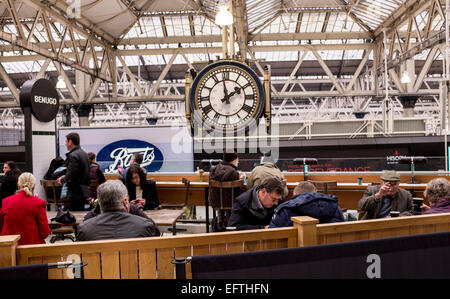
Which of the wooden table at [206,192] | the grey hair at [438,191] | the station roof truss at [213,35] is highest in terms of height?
the station roof truss at [213,35]

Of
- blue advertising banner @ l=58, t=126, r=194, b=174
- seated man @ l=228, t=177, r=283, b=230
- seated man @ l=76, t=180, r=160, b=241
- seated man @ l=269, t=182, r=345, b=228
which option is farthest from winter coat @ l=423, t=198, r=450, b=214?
blue advertising banner @ l=58, t=126, r=194, b=174

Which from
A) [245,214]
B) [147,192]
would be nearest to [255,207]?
[245,214]

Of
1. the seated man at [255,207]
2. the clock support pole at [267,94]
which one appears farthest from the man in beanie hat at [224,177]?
the seated man at [255,207]

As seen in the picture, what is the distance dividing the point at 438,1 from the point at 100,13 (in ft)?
30.6

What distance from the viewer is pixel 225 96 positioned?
3.70 m

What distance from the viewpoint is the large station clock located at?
3.69 meters

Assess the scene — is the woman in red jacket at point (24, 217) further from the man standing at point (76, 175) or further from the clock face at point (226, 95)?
the clock face at point (226, 95)

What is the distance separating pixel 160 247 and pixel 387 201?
2684 mm

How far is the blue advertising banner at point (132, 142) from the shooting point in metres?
8.02

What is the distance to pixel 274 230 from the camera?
82.8 inches

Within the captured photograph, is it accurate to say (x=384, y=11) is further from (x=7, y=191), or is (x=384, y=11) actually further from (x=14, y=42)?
(x=7, y=191)

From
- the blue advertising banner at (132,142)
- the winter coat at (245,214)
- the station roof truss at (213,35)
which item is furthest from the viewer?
the station roof truss at (213,35)

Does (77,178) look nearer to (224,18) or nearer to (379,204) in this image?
(224,18)

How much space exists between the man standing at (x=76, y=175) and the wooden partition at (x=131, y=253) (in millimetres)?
2938
